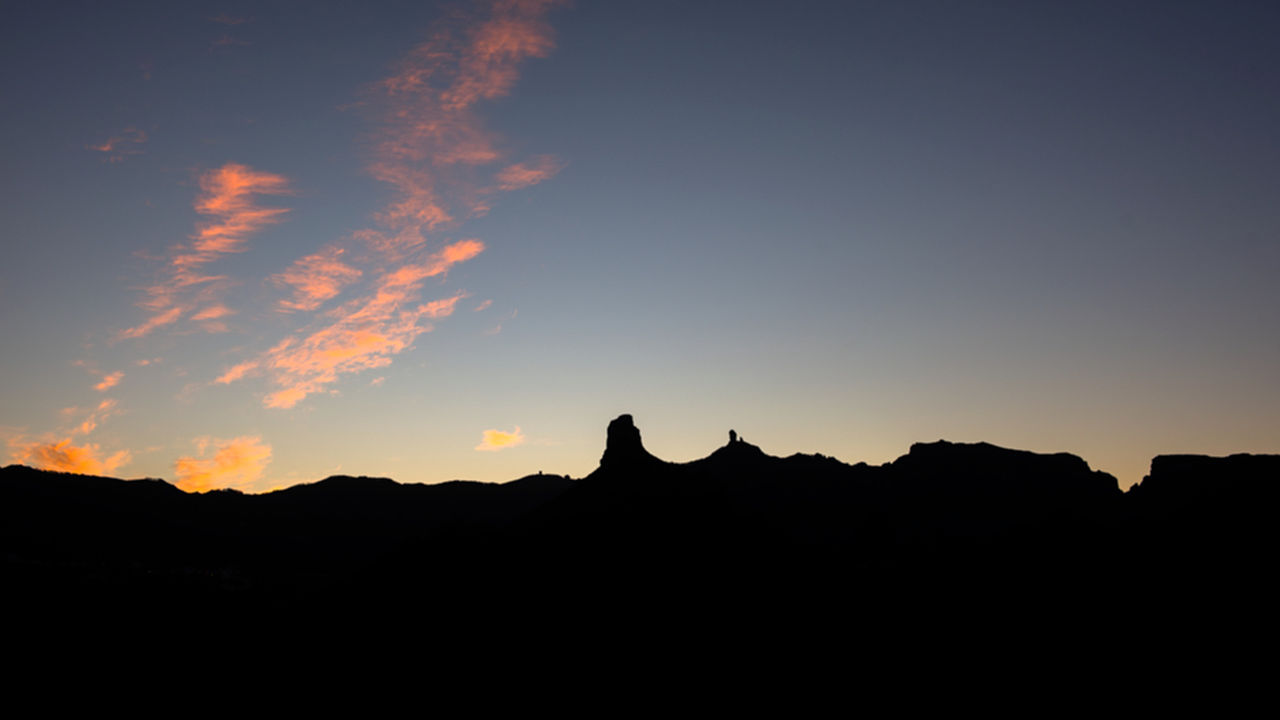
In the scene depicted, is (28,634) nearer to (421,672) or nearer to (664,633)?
(421,672)

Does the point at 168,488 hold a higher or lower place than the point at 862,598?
higher

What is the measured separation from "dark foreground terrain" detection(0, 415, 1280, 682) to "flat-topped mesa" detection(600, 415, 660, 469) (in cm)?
27

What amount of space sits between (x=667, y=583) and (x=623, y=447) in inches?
758

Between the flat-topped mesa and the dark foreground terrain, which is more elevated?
the flat-topped mesa

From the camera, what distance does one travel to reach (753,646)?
5819 cm

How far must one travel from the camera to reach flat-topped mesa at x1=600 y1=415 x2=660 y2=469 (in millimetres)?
76125

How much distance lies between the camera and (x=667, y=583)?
61750mm

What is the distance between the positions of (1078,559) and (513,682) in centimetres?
5998

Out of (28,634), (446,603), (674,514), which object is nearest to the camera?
(28,634)

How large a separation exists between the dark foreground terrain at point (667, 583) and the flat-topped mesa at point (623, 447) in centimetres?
27

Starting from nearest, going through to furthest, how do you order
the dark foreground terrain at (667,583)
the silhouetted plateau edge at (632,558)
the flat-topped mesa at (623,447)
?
the dark foreground terrain at (667,583) < the silhouetted plateau edge at (632,558) < the flat-topped mesa at (623,447)

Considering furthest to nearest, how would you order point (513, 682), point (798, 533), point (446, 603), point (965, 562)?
point (798, 533) < point (965, 562) < point (446, 603) < point (513, 682)

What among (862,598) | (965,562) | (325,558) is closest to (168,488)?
(325,558)

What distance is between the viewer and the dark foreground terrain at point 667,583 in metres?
56.2
